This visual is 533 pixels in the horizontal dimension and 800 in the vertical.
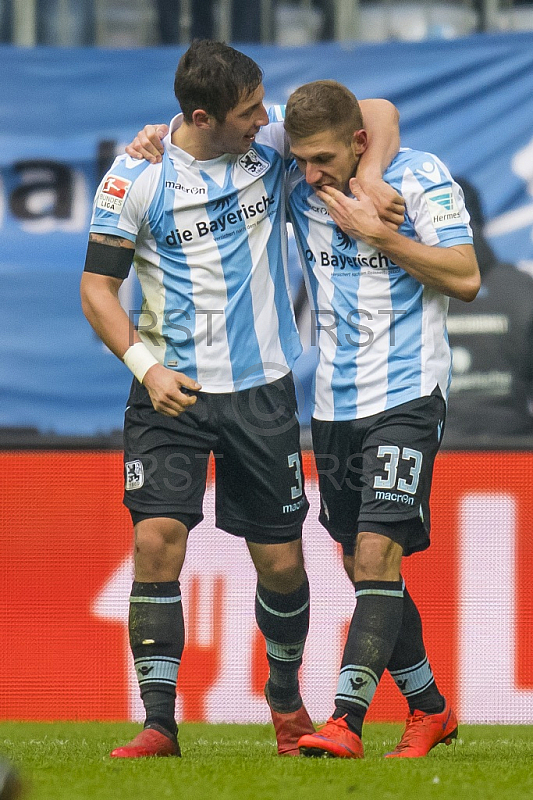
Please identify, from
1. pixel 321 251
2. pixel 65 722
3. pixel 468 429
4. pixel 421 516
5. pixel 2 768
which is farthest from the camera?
pixel 468 429

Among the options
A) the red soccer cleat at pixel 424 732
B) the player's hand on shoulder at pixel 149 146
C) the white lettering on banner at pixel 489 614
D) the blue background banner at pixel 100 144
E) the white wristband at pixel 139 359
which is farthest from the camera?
the blue background banner at pixel 100 144

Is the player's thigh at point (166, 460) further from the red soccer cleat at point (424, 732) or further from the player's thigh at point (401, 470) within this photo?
the red soccer cleat at point (424, 732)

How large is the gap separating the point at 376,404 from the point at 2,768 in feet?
6.54

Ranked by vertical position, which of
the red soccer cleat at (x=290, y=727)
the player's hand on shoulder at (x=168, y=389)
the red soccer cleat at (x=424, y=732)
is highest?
the player's hand on shoulder at (x=168, y=389)

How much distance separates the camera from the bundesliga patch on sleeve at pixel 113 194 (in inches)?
143

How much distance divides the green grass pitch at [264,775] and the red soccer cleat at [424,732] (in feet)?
0.16

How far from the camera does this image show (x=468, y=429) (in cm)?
604

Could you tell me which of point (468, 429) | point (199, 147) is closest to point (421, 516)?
point (199, 147)

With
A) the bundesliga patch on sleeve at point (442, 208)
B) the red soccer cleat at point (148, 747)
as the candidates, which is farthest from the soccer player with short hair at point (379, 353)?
the red soccer cleat at point (148, 747)

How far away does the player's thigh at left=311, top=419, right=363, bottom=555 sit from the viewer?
11.9 ft

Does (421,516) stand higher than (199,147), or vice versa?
(199,147)

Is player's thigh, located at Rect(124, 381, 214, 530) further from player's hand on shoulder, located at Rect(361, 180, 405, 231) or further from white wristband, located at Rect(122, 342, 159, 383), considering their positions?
player's hand on shoulder, located at Rect(361, 180, 405, 231)

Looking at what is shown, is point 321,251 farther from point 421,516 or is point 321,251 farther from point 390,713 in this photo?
point 390,713

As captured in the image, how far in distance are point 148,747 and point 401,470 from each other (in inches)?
39.1
